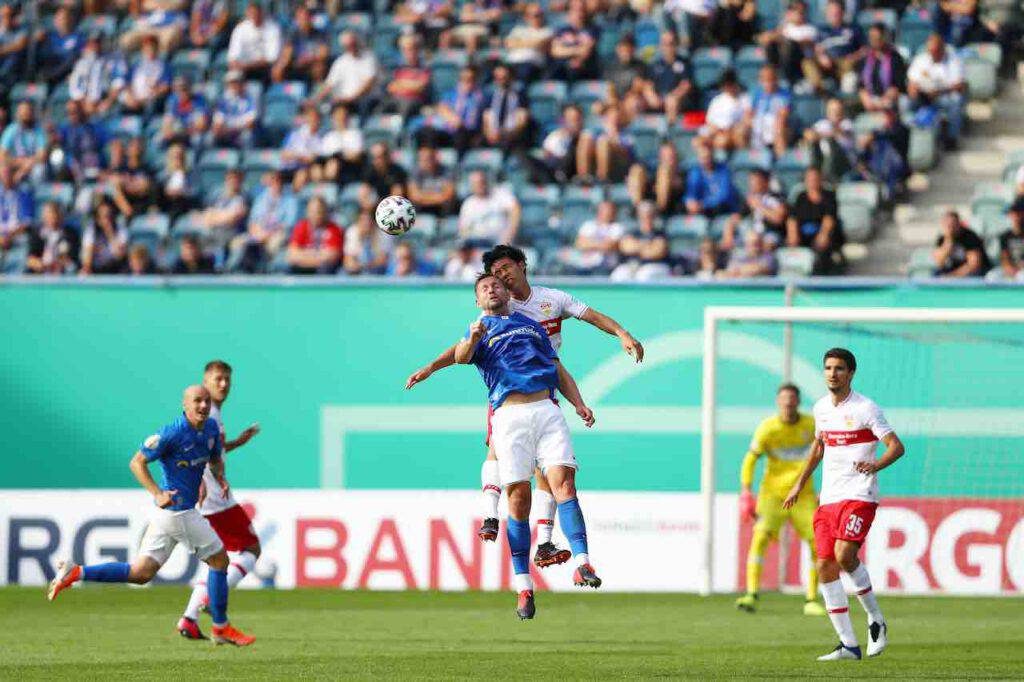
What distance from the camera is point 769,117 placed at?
794 inches

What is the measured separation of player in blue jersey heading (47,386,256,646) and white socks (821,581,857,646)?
12.6ft

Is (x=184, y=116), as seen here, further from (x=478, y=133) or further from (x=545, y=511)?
(x=545, y=511)

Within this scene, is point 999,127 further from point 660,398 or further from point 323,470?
point 323,470

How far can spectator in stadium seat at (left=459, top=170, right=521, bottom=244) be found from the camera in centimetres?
1956

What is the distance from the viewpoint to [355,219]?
1998cm

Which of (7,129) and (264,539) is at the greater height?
(7,129)

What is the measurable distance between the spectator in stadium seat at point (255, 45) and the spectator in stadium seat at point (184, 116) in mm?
673

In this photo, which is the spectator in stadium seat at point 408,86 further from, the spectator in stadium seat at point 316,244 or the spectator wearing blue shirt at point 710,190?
the spectator wearing blue shirt at point 710,190

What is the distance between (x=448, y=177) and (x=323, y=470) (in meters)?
4.50

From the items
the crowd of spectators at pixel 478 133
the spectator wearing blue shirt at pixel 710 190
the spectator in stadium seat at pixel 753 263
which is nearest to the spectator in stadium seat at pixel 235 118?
the crowd of spectators at pixel 478 133

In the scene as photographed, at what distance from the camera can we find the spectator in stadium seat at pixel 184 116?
72.4 ft

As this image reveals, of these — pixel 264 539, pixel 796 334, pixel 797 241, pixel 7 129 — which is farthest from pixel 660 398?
pixel 7 129

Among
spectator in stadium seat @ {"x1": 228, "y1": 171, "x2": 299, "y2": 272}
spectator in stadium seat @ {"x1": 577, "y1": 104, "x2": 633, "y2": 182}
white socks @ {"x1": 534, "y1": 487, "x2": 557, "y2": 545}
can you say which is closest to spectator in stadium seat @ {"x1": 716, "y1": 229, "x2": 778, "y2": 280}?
spectator in stadium seat @ {"x1": 577, "y1": 104, "x2": 633, "y2": 182}

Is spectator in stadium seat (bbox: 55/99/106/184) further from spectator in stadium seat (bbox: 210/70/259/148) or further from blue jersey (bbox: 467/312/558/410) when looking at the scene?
blue jersey (bbox: 467/312/558/410)
